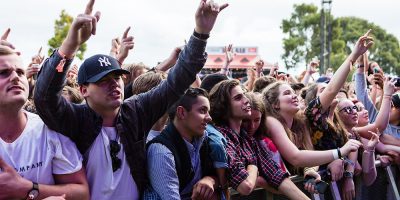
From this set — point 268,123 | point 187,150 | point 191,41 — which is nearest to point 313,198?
point 268,123

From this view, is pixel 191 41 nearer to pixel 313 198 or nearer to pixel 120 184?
pixel 120 184

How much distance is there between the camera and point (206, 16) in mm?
3510

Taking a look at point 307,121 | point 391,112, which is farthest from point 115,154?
point 391,112

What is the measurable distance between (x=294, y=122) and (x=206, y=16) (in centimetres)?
219

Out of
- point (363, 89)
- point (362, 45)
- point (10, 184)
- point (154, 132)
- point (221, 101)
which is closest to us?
point (10, 184)

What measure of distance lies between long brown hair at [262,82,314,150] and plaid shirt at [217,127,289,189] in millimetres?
582

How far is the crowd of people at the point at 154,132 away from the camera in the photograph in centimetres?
293

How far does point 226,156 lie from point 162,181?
656mm

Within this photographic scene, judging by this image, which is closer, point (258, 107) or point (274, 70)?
point (258, 107)

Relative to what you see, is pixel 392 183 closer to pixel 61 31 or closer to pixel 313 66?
pixel 313 66

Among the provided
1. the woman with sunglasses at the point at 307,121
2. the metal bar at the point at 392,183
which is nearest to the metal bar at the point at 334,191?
the woman with sunglasses at the point at 307,121

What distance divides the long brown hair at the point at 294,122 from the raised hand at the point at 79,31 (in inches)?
99.3

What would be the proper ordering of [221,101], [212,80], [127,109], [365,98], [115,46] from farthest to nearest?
[365,98], [115,46], [212,80], [221,101], [127,109]

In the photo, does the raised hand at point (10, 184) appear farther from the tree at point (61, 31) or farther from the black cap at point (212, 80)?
the tree at point (61, 31)
